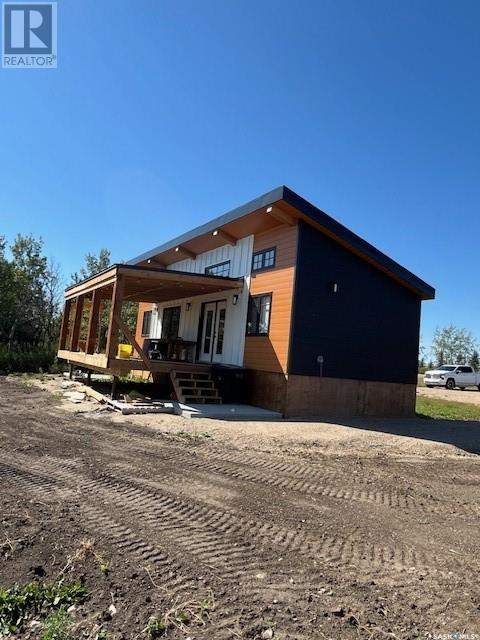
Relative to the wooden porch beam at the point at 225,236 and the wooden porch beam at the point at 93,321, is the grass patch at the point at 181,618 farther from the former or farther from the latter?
the wooden porch beam at the point at 225,236

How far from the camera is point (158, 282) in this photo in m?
14.5

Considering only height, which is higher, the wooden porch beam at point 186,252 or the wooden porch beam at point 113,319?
the wooden porch beam at point 186,252

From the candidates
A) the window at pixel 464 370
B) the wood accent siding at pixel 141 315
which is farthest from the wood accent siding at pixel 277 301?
the window at pixel 464 370

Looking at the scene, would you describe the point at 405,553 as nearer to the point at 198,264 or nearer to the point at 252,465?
the point at 252,465

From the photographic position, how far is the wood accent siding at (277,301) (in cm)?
1262

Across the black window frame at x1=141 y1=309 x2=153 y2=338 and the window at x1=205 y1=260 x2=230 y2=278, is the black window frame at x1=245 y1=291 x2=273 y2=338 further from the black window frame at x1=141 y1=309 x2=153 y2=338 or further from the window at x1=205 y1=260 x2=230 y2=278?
the black window frame at x1=141 y1=309 x2=153 y2=338

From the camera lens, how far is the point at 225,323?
15.8 m

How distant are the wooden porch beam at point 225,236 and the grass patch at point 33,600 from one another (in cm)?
1285

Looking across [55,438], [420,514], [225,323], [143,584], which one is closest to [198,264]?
[225,323]

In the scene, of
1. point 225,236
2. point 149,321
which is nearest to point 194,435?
point 225,236

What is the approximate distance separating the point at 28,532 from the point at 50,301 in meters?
30.3

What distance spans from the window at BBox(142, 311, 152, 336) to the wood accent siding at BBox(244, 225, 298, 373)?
1000cm

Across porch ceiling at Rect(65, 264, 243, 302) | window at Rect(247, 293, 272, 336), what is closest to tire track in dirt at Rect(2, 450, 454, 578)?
porch ceiling at Rect(65, 264, 243, 302)

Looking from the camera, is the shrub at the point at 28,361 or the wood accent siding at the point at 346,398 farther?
the shrub at the point at 28,361
